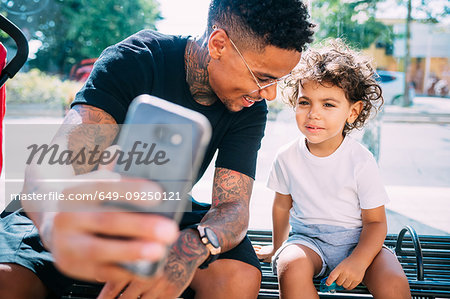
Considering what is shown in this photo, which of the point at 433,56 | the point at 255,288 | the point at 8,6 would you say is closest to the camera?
the point at 255,288

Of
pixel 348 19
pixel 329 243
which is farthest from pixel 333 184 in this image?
pixel 348 19

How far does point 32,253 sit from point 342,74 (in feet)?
5.57

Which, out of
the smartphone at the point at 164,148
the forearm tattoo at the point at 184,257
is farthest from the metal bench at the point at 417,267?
the smartphone at the point at 164,148

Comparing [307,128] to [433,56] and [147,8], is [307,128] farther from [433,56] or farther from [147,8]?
[433,56]

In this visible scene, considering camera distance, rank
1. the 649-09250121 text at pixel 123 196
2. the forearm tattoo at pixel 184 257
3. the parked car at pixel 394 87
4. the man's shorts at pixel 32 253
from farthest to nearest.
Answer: the parked car at pixel 394 87 < the man's shorts at pixel 32 253 < the forearm tattoo at pixel 184 257 < the 649-09250121 text at pixel 123 196

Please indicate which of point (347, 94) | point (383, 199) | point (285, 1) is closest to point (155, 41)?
point (285, 1)

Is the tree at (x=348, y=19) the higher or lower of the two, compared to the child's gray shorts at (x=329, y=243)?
higher

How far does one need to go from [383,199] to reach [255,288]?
813 millimetres

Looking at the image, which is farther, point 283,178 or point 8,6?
point 8,6

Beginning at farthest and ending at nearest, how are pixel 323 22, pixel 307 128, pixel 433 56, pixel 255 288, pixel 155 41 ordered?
pixel 433 56 → pixel 323 22 → pixel 307 128 → pixel 155 41 → pixel 255 288

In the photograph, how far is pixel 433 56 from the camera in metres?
22.9

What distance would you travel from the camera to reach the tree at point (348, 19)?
5716 mm

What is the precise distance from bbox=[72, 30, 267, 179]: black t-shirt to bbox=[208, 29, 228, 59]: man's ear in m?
0.19
